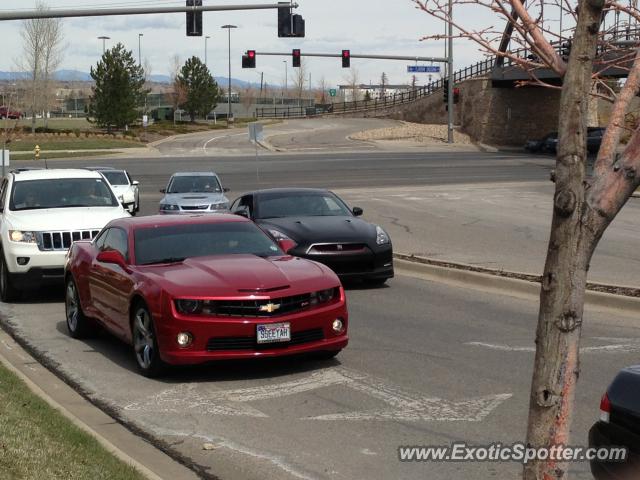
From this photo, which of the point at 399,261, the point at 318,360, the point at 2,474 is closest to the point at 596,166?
the point at 2,474

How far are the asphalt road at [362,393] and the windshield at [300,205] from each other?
3.86 m

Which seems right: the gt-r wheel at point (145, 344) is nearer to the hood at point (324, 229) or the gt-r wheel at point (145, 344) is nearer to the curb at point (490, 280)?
the hood at point (324, 229)

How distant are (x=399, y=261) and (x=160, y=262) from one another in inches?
286

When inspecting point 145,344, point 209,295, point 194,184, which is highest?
point 209,295

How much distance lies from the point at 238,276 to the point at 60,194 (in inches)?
275

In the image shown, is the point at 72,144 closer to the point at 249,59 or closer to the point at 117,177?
the point at 249,59

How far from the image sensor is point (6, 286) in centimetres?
1402

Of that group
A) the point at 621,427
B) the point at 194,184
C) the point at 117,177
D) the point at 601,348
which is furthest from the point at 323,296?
the point at 117,177

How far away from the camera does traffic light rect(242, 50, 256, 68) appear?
5584 cm

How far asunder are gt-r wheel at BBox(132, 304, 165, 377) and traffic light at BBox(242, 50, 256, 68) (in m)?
47.4

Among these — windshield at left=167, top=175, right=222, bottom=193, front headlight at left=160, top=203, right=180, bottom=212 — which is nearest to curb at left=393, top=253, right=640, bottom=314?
front headlight at left=160, top=203, right=180, bottom=212

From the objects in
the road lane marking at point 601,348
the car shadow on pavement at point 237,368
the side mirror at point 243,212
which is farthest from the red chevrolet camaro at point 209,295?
the side mirror at point 243,212

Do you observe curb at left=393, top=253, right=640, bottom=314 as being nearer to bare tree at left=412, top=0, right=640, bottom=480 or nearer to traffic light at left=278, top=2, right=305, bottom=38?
bare tree at left=412, top=0, right=640, bottom=480

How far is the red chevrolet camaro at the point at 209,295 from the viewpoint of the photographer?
8906mm
